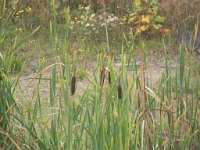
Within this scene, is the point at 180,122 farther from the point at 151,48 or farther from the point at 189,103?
the point at 151,48

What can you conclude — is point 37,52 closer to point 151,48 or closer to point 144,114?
point 151,48

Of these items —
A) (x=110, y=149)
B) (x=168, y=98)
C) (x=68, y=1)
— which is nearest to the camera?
(x=110, y=149)

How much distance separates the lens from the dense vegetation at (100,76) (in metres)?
2.21

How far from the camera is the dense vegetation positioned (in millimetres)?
2215

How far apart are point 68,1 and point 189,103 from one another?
607 centimetres

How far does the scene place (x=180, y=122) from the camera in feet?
8.71

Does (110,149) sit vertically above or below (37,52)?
above

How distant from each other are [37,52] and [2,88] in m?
4.33

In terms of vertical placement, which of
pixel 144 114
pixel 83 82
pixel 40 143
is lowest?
pixel 83 82

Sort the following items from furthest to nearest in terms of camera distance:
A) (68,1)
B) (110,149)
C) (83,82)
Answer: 1. (68,1)
2. (83,82)
3. (110,149)

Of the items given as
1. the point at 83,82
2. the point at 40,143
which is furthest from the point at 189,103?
the point at 83,82

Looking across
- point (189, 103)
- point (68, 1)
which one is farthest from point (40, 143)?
point (68, 1)

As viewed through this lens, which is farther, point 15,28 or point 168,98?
point 15,28

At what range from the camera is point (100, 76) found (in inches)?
85.3
